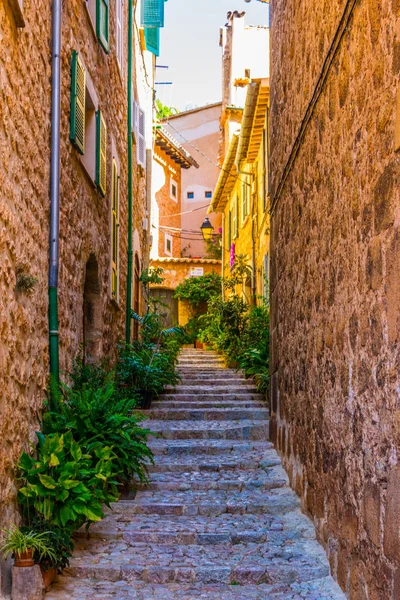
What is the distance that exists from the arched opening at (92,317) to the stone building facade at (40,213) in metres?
0.01

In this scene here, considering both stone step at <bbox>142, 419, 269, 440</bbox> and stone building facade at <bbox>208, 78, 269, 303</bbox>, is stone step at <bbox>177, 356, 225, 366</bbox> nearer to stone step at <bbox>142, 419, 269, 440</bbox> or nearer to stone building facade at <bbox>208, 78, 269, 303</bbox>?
stone building facade at <bbox>208, 78, 269, 303</bbox>

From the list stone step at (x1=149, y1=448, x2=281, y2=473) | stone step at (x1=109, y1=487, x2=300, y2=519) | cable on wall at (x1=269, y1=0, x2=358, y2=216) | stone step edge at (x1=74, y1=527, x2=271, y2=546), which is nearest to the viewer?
cable on wall at (x1=269, y1=0, x2=358, y2=216)

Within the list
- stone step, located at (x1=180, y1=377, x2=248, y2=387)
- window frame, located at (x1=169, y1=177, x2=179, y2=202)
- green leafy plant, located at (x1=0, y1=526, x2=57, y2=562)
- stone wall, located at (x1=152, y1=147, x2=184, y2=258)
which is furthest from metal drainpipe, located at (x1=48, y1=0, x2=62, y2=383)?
window frame, located at (x1=169, y1=177, x2=179, y2=202)

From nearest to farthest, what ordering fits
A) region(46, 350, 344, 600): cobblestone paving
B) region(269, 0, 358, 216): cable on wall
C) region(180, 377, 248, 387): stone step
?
1. region(269, 0, 358, 216): cable on wall
2. region(46, 350, 344, 600): cobblestone paving
3. region(180, 377, 248, 387): stone step

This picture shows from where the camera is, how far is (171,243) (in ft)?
97.0

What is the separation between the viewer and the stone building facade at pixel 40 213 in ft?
14.6

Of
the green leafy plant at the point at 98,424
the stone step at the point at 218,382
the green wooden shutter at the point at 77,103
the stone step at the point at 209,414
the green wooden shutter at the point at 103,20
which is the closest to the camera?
the green leafy plant at the point at 98,424

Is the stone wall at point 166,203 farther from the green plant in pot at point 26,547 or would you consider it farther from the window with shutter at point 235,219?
the green plant in pot at point 26,547

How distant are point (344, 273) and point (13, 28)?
2.62 metres

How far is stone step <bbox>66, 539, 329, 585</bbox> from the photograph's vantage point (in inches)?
186

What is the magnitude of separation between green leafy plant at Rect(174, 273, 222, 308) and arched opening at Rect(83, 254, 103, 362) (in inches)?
545

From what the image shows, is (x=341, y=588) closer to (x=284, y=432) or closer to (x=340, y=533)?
(x=340, y=533)

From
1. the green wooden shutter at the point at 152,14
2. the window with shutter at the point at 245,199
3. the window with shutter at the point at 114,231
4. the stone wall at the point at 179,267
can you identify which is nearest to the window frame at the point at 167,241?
the stone wall at the point at 179,267

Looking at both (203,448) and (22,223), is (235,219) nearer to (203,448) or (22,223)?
(203,448)
